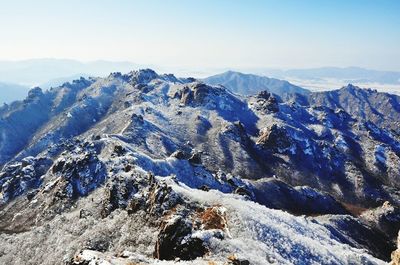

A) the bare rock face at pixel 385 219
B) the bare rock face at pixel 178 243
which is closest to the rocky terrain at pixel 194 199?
the bare rock face at pixel 178 243

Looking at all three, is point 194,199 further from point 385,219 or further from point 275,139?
point 275,139

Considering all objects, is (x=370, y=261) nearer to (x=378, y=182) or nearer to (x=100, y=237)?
(x=100, y=237)

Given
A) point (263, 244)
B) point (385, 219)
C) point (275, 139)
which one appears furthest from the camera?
point (275, 139)

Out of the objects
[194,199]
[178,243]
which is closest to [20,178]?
[194,199]

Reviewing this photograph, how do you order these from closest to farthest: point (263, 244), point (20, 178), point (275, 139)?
point (263, 244) < point (20, 178) < point (275, 139)

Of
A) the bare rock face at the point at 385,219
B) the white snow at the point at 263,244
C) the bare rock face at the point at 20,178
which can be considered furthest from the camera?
the bare rock face at the point at 385,219

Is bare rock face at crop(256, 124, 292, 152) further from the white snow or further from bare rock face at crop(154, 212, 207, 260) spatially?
bare rock face at crop(154, 212, 207, 260)

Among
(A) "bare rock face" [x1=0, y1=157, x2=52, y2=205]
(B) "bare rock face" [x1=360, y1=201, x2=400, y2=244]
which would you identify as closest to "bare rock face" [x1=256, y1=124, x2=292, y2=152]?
(B) "bare rock face" [x1=360, y1=201, x2=400, y2=244]

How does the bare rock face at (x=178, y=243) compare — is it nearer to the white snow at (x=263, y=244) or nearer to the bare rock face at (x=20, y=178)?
the white snow at (x=263, y=244)
